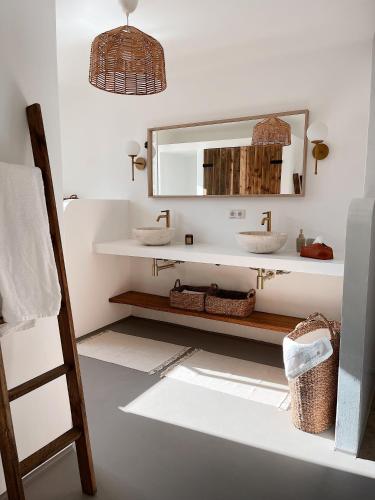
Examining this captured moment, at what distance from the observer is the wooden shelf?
2992 millimetres

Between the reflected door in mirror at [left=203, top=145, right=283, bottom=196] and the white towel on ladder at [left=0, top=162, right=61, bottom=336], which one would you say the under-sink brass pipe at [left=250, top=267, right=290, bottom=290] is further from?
the white towel on ladder at [left=0, top=162, right=61, bottom=336]

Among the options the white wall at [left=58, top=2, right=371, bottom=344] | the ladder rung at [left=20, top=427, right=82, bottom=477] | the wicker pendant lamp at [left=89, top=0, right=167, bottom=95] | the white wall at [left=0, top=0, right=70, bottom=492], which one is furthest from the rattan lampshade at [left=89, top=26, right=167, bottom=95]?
the ladder rung at [left=20, top=427, right=82, bottom=477]

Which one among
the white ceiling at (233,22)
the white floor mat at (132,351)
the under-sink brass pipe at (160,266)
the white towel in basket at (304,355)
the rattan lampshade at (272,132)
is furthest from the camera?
the under-sink brass pipe at (160,266)

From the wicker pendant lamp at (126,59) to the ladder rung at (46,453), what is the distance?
1.79 meters

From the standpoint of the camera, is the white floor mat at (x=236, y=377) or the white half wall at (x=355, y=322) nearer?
the white half wall at (x=355, y=322)

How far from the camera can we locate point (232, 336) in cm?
355

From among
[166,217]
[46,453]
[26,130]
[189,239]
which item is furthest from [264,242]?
[46,453]

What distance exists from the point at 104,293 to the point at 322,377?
2.37 metres

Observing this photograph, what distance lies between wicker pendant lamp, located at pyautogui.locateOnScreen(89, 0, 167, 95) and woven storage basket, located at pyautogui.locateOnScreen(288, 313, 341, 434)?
1797 millimetres

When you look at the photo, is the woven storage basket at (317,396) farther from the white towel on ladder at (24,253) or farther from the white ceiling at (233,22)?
the white ceiling at (233,22)

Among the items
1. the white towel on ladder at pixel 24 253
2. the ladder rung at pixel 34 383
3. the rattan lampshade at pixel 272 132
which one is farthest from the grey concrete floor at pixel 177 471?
the rattan lampshade at pixel 272 132

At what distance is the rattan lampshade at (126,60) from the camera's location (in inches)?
73.5

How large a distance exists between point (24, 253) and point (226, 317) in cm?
203

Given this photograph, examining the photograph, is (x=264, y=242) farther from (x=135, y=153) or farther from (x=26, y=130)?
(x=26, y=130)
